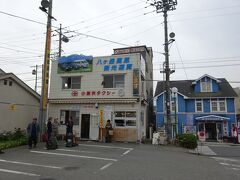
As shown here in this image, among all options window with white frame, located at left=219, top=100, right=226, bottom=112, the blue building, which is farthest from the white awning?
window with white frame, located at left=219, top=100, right=226, bottom=112

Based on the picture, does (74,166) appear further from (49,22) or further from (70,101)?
(49,22)

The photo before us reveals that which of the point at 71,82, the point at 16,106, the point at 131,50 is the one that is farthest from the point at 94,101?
the point at 131,50

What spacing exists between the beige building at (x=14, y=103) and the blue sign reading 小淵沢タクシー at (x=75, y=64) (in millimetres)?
3532

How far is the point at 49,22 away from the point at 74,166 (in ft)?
39.9

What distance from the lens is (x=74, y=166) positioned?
9031 mm

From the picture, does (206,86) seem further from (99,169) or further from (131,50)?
(99,169)

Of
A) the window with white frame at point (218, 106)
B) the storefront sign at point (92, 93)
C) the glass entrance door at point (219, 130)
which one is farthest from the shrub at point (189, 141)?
the glass entrance door at point (219, 130)

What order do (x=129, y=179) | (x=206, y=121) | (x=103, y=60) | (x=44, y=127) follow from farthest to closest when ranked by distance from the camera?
(x=206, y=121), (x=103, y=60), (x=44, y=127), (x=129, y=179)

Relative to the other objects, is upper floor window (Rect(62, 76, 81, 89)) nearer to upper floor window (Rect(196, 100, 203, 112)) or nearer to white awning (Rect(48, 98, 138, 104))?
white awning (Rect(48, 98, 138, 104))

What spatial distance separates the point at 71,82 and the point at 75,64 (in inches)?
66.3

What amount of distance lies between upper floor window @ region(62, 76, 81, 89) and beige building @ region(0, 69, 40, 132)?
8.83 ft

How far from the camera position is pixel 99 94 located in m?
19.0

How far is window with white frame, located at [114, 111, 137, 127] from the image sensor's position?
58.9ft

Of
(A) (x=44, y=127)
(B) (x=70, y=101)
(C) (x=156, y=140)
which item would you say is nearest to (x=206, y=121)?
(C) (x=156, y=140)
